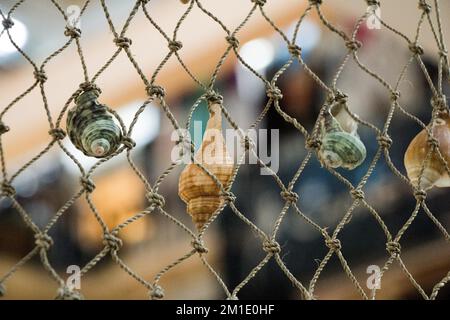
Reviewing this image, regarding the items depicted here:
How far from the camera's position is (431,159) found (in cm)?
99

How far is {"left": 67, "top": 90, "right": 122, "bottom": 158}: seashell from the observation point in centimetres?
81

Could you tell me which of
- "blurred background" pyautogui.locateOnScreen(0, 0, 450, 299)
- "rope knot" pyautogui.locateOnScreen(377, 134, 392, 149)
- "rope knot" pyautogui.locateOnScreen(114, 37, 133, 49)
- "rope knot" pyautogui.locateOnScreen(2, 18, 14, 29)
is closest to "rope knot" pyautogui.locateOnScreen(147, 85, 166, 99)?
"rope knot" pyautogui.locateOnScreen(114, 37, 133, 49)

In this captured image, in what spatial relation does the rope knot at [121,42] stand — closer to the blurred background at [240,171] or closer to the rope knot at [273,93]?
the rope knot at [273,93]

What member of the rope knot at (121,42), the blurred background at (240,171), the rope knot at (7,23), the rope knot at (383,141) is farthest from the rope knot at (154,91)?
the blurred background at (240,171)

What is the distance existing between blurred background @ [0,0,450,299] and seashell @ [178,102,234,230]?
50.4 inches

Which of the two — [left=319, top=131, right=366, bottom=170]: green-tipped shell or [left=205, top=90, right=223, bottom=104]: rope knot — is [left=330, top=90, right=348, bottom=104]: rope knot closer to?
[left=319, top=131, right=366, bottom=170]: green-tipped shell

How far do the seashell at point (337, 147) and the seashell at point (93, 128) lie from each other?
252 millimetres

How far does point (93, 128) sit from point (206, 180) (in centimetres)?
13

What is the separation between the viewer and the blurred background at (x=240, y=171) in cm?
281

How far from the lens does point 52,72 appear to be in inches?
138
